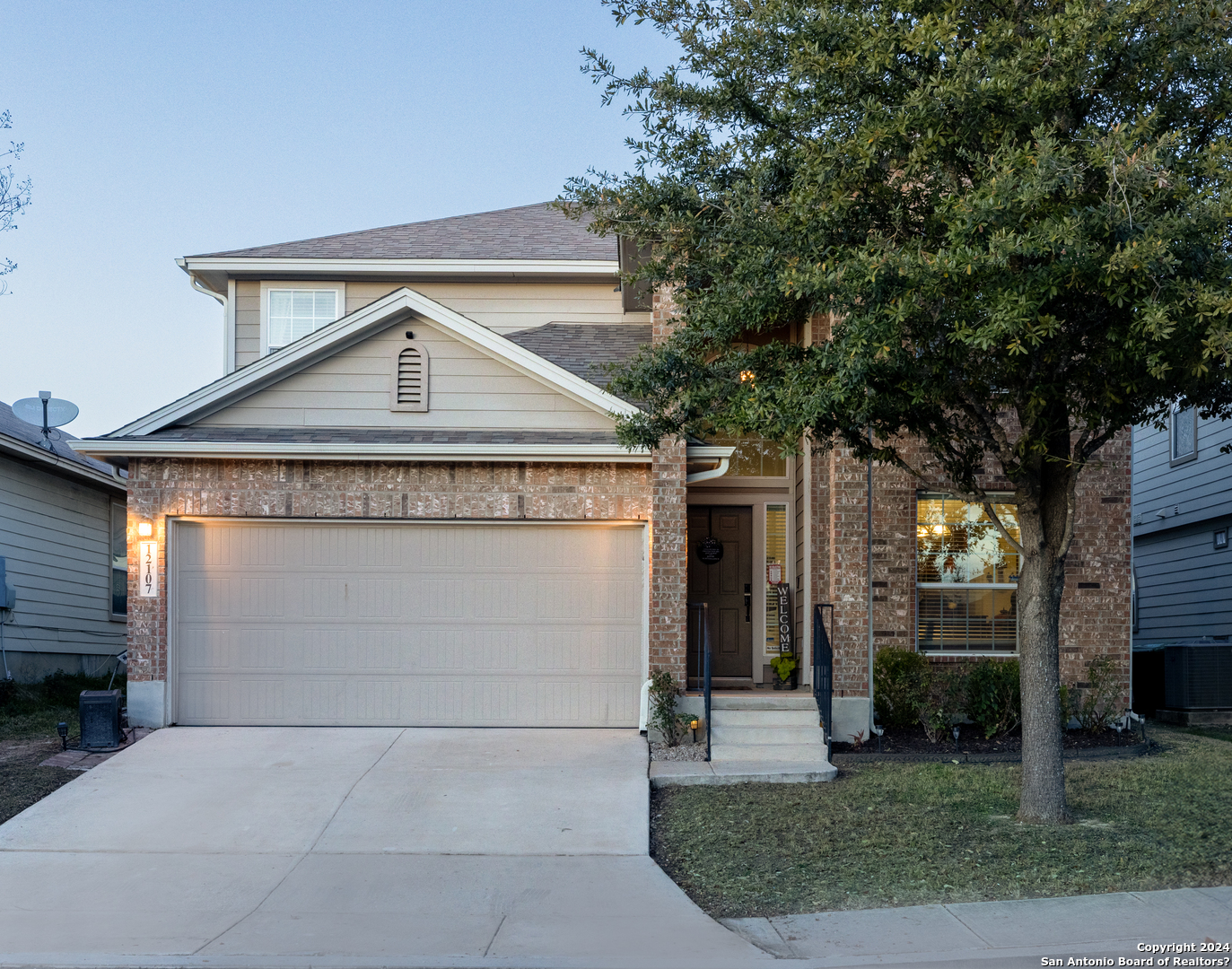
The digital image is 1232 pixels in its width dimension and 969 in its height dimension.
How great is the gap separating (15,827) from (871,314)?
7147 millimetres

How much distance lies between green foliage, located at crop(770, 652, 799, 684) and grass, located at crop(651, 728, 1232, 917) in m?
1.98

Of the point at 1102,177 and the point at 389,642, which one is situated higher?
the point at 1102,177

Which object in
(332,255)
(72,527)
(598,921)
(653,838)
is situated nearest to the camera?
(598,921)

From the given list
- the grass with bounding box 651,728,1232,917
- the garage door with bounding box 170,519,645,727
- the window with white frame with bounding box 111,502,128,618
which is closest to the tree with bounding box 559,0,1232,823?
the grass with bounding box 651,728,1232,917

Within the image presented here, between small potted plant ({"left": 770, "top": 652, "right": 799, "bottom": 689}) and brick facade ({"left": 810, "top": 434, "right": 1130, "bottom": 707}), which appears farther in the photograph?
small potted plant ({"left": 770, "top": 652, "right": 799, "bottom": 689})

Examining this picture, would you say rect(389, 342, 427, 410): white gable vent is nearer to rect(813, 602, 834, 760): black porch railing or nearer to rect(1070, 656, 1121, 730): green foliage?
rect(813, 602, 834, 760): black porch railing

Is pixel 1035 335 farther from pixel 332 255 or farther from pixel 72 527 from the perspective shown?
pixel 72 527

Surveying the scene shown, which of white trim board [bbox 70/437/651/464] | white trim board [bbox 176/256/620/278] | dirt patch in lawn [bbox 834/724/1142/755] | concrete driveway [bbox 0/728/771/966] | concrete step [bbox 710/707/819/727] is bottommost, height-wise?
concrete driveway [bbox 0/728/771/966]

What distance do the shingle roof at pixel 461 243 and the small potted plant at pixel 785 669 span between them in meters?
5.60

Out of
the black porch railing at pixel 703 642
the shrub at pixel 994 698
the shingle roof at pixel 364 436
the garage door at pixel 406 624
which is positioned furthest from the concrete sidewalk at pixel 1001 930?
the shingle roof at pixel 364 436

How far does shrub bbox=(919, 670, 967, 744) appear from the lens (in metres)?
10.9

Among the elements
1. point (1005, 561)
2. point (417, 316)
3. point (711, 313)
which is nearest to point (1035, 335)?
point (711, 313)

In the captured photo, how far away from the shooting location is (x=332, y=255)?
47.9 ft

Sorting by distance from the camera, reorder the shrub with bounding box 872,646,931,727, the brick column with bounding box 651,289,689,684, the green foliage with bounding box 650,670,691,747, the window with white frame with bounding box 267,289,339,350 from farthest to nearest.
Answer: the window with white frame with bounding box 267,289,339,350 → the shrub with bounding box 872,646,931,727 → the brick column with bounding box 651,289,689,684 → the green foliage with bounding box 650,670,691,747
